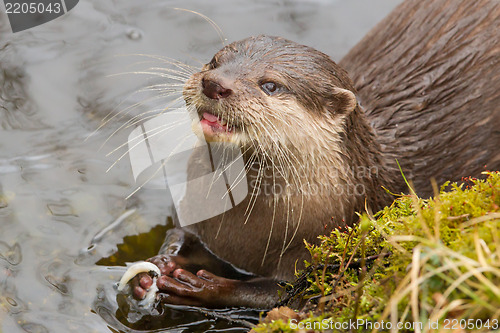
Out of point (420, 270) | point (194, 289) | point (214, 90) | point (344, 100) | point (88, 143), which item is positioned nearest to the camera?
point (420, 270)

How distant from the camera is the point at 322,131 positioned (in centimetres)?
294

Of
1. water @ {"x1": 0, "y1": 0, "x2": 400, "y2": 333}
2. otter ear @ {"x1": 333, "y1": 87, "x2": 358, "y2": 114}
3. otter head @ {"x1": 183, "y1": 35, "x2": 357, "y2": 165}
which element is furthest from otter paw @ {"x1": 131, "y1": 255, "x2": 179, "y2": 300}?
otter ear @ {"x1": 333, "y1": 87, "x2": 358, "y2": 114}

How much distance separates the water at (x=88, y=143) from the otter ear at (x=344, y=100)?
1103 mm

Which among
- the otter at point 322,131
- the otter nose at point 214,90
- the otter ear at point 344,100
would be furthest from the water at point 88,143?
the otter ear at point 344,100

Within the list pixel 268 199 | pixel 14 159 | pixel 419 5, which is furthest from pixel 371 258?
pixel 14 159

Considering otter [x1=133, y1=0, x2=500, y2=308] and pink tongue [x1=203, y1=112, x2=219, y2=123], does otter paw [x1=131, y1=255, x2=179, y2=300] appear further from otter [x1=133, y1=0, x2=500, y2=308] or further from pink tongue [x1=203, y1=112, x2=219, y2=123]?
pink tongue [x1=203, y1=112, x2=219, y2=123]

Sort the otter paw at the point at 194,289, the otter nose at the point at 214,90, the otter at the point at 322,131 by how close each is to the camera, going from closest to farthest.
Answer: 1. the otter nose at the point at 214,90
2. the otter at the point at 322,131
3. the otter paw at the point at 194,289

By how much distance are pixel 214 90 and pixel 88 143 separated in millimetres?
1819

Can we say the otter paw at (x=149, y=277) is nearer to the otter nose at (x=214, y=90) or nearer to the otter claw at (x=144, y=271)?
the otter claw at (x=144, y=271)

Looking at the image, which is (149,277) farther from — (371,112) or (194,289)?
(371,112)

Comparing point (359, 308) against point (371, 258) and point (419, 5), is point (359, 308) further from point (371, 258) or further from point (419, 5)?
point (419, 5)

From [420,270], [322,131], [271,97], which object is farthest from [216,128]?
[420,270]

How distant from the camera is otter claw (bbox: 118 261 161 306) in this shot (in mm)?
3166

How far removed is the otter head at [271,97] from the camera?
8.79 feet
